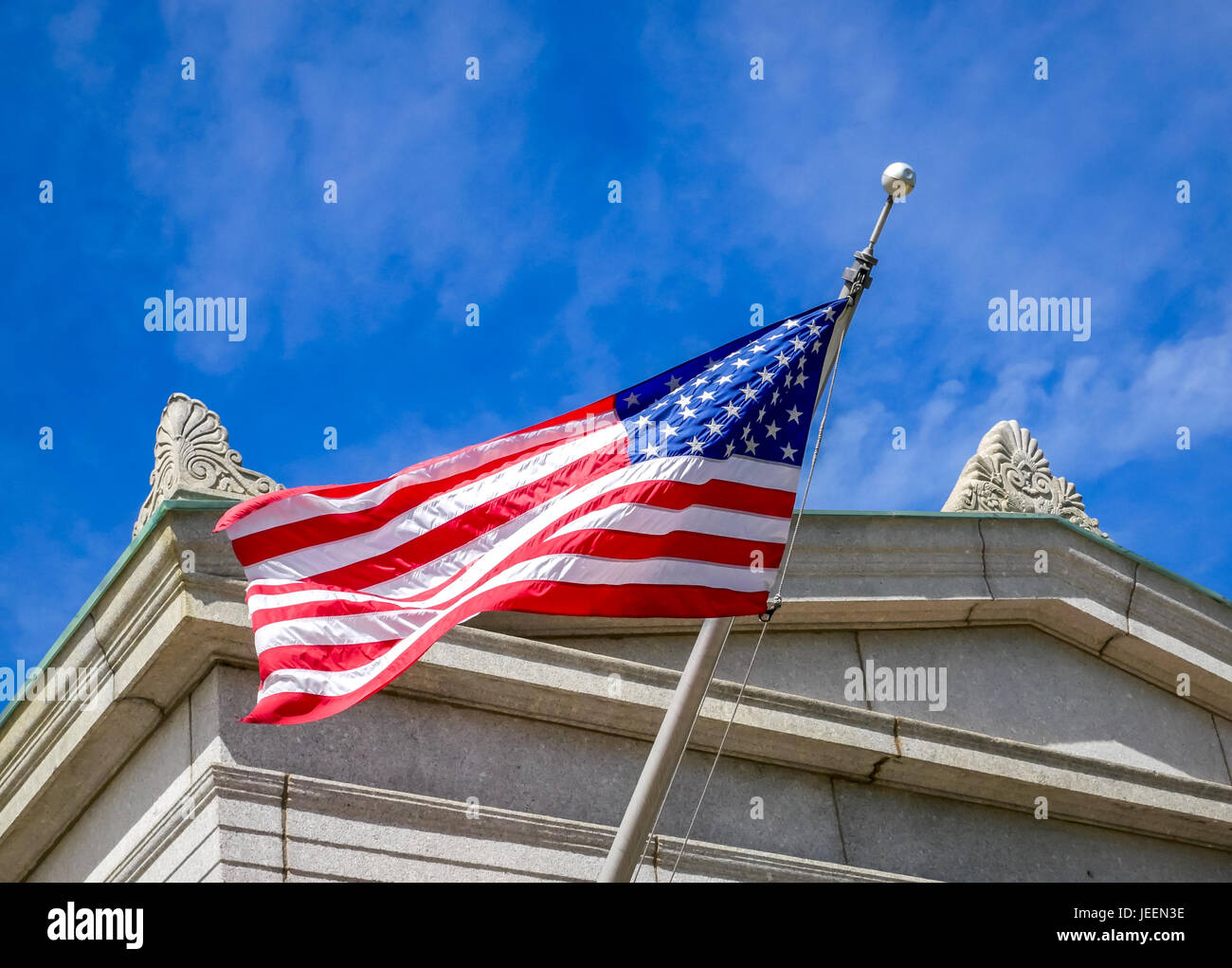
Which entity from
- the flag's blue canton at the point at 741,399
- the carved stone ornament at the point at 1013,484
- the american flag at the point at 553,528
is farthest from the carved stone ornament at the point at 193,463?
the carved stone ornament at the point at 1013,484

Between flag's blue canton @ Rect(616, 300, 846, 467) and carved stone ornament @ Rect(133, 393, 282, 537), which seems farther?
carved stone ornament @ Rect(133, 393, 282, 537)

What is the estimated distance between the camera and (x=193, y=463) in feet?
38.0

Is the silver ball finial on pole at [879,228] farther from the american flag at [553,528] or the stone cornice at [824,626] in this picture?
the stone cornice at [824,626]

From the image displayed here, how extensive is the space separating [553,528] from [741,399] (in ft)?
4.51

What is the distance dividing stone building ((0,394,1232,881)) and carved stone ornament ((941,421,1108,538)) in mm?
30

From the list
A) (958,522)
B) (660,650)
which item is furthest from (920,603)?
(660,650)

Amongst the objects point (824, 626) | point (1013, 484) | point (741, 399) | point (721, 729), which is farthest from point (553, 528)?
point (1013, 484)

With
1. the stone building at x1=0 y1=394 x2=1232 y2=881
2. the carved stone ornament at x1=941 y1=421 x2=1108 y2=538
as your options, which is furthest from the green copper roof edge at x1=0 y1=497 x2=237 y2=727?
the carved stone ornament at x1=941 y1=421 x2=1108 y2=538

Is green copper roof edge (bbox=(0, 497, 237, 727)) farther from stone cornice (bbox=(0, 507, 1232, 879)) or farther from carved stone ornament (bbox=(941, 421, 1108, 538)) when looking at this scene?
carved stone ornament (bbox=(941, 421, 1108, 538))

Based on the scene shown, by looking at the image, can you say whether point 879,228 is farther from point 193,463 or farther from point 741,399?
point 193,463

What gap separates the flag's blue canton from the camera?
9336 millimetres
